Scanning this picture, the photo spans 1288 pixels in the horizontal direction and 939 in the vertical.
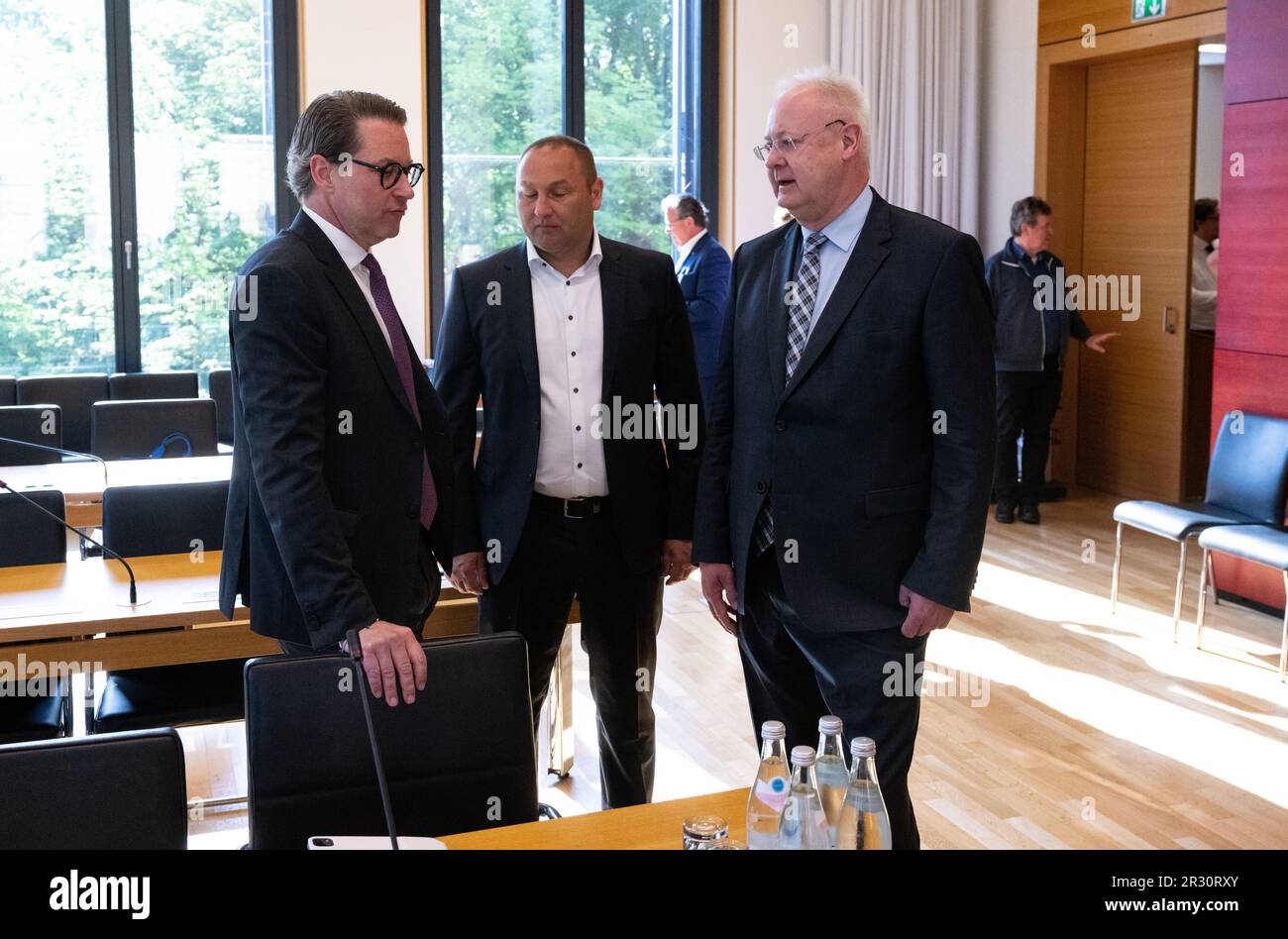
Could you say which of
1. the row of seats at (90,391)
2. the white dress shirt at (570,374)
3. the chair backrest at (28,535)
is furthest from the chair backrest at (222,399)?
the white dress shirt at (570,374)

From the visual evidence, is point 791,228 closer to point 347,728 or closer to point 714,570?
point 714,570

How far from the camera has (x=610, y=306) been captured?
3.06 meters

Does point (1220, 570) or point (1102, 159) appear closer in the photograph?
point (1220, 570)

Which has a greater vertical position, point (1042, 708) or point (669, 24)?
point (669, 24)

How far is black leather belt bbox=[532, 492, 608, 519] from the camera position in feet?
9.96

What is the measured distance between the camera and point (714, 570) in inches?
108

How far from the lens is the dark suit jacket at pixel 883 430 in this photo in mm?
2404

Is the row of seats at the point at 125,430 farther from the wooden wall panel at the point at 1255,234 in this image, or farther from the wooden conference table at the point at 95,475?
the wooden wall panel at the point at 1255,234

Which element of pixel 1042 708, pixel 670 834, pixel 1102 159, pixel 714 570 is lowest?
pixel 1042 708

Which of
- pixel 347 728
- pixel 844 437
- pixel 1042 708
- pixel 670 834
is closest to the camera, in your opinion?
pixel 670 834

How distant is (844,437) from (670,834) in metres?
0.94

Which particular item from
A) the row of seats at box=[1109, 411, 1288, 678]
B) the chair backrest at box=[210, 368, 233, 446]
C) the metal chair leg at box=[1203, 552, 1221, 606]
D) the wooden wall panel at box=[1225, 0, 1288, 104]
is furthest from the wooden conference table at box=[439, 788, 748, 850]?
the chair backrest at box=[210, 368, 233, 446]

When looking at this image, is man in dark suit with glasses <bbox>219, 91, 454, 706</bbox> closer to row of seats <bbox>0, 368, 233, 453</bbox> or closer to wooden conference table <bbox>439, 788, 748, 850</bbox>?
wooden conference table <bbox>439, 788, 748, 850</bbox>
